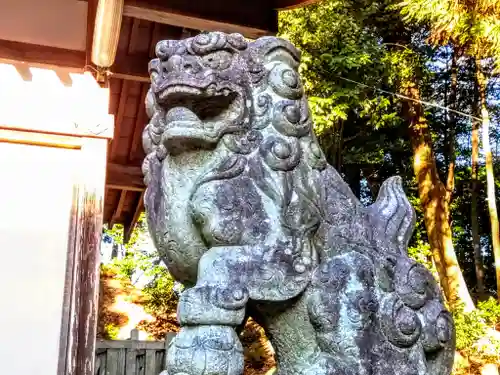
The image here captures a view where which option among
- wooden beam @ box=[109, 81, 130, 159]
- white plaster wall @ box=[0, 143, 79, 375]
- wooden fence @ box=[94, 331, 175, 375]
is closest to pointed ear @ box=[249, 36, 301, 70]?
white plaster wall @ box=[0, 143, 79, 375]

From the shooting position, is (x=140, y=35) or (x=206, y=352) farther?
(x=140, y=35)

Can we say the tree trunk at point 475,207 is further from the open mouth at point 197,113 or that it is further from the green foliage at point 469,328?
the open mouth at point 197,113

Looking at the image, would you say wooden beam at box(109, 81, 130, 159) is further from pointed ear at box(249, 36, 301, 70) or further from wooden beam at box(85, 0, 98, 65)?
pointed ear at box(249, 36, 301, 70)

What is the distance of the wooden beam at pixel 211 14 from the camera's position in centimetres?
317

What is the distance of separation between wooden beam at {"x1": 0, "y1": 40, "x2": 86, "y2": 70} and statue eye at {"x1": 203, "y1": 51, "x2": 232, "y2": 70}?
223cm

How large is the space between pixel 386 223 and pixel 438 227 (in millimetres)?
7908

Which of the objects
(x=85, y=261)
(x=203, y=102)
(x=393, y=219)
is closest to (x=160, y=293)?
(x=85, y=261)

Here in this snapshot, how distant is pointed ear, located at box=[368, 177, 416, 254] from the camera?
175 cm

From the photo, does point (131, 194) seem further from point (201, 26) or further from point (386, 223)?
point (386, 223)

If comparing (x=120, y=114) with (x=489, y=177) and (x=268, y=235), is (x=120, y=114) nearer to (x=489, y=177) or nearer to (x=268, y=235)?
(x=268, y=235)

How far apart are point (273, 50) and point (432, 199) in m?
8.09

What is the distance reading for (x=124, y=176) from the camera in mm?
5211

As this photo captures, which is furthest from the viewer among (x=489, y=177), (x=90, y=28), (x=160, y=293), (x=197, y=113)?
(x=489, y=177)

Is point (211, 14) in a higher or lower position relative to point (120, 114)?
higher
